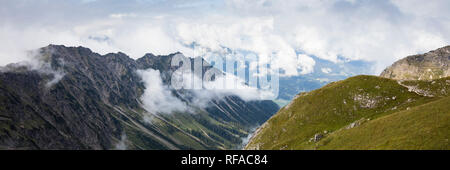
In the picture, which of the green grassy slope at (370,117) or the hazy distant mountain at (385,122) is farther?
the green grassy slope at (370,117)

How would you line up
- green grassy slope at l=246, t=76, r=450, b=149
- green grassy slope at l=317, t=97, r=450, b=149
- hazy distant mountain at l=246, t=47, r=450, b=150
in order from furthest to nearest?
green grassy slope at l=246, t=76, r=450, b=149 < hazy distant mountain at l=246, t=47, r=450, b=150 < green grassy slope at l=317, t=97, r=450, b=149

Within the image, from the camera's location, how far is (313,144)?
16675 centimetres

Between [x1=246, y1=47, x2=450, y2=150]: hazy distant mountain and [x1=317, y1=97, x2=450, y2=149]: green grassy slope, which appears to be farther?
[x1=246, y1=47, x2=450, y2=150]: hazy distant mountain

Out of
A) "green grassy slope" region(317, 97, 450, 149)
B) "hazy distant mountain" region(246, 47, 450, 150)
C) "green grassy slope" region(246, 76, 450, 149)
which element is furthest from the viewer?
"green grassy slope" region(246, 76, 450, 149)

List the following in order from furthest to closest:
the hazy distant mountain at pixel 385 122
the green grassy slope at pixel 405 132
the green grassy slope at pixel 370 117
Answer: the green grassy slope at pixel 370 117
the hazy distant mountain at pixel 385 122
the green grassy slope at pixel 405 132

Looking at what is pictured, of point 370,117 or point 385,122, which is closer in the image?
point 385,122

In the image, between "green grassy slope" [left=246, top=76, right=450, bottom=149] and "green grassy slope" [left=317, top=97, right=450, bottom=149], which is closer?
"green grassy slope" [left=317, top=97, right=450, bottom=149]

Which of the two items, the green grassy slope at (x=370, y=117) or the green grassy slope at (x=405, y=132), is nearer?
the green grassy slope at (x=405, y=132)

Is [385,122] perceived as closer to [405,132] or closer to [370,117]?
[405,132]

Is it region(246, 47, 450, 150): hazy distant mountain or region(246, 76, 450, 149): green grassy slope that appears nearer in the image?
Result: region(246, 47, 450, 150): hazy distant mountain

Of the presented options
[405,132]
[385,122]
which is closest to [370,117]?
[385,122]

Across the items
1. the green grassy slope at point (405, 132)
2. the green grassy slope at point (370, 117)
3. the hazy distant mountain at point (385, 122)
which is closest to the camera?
the green grassy slope at point (405, 132)
